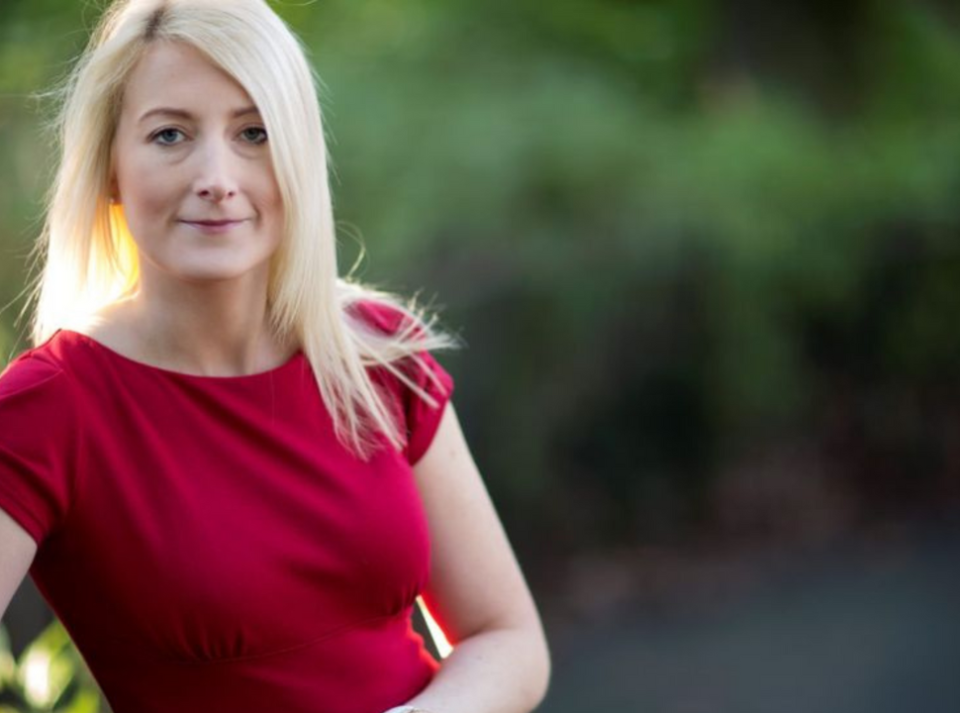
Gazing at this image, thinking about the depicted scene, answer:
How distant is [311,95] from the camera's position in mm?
1855

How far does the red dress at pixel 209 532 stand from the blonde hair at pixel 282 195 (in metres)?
0.05

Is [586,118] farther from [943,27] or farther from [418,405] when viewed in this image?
[418,405]

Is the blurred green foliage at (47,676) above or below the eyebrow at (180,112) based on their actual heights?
below

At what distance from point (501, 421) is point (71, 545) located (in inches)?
162

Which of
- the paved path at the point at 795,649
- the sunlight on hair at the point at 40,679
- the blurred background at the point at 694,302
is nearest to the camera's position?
the sunlight on hair at the point at 40,679

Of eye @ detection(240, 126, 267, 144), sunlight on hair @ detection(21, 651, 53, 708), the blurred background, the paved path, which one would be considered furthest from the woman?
the paved path

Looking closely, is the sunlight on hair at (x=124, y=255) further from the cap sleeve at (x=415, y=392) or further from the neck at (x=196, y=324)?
the cap sleeve at (x=415, y=392)

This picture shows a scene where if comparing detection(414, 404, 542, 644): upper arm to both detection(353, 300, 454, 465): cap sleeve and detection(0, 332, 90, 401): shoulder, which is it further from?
detection(0, 332, 90, 401): shoulder

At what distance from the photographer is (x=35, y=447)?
169cm

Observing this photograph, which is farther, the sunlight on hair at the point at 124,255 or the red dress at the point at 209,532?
the sunlight on hair at the point at 124,255

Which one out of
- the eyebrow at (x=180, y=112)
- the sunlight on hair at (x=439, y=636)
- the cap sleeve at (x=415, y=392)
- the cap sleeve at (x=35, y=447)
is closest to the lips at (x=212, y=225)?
the eyebrow at (x=180, y=112)

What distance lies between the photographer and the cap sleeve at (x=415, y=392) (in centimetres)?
203

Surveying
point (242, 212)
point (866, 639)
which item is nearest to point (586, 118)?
point (866, 639)

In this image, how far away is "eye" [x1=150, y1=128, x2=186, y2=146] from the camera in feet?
5.91
